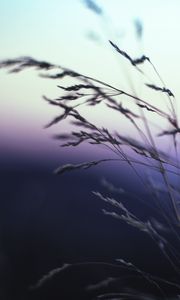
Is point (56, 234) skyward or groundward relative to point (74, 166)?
groundward

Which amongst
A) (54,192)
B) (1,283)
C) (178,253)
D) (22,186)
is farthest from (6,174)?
(178,253)

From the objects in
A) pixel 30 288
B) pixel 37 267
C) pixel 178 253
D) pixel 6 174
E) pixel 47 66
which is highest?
pixel 6 174

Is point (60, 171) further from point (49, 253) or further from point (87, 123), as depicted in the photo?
point (49, 253)

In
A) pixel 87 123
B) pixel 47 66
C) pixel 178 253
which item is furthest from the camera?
pixel 178 253

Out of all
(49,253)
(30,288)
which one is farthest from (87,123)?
(49,253)

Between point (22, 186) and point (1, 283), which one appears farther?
point (22, 186)

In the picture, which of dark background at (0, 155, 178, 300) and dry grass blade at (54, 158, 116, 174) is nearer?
dry grass blade at (54, 158, 116, 174)

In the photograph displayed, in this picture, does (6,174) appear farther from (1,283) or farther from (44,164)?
(1,283)

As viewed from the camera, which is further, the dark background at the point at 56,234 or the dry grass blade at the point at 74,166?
the dark background at the point at 56,234

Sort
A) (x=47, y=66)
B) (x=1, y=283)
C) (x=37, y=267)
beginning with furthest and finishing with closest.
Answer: (x=37, y=267), (x=1, y=283), (x=47, y=66)

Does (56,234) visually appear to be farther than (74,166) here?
Yes

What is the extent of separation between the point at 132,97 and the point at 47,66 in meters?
0.24

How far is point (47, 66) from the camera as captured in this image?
0.99 m

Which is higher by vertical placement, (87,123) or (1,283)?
(87,123)
